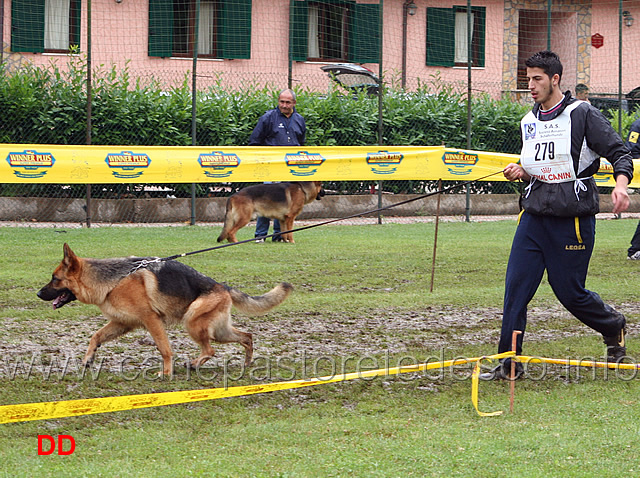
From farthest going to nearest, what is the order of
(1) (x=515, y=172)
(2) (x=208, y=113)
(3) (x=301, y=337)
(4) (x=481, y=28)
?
(4) (x=481, y=28) → (2) (x=208, y=113) → (3) (x=301, y=337) → (1) (x=515, y=172)

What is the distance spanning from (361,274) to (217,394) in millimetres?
5671

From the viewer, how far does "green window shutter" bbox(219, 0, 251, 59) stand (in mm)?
20625

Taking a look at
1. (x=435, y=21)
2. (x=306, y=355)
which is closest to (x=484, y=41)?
(x=435, y=21)

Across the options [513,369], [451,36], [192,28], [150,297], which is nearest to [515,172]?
[513,369]

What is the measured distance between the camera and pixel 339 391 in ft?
17.3

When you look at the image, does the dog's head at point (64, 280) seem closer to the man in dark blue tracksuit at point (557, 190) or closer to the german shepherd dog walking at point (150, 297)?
the german shepherd dog walking at point (150, 297)

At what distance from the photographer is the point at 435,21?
2331cm

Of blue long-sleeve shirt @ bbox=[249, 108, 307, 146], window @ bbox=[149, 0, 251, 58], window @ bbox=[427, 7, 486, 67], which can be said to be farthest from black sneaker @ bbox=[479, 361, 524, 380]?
window @ bbox=[427, 7, 486, 67]

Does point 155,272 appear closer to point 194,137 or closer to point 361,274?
point 361,274

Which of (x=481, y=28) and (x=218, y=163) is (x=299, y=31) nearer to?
(x=481, y=28)

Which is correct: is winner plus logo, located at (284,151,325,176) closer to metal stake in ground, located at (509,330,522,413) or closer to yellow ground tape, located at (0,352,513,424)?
metal stake in ground, located at (509,330,522,413)

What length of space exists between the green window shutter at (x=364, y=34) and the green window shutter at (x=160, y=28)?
4.67 m

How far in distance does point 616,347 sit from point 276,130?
27.2 feet

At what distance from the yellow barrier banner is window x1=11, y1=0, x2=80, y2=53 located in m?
7.68
